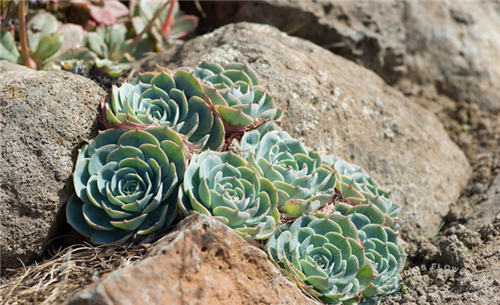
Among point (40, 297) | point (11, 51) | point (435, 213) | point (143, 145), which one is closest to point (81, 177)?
point (143, 145)

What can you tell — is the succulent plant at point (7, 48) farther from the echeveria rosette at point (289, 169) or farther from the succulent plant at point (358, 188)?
the succulent plant at point (358, 188)

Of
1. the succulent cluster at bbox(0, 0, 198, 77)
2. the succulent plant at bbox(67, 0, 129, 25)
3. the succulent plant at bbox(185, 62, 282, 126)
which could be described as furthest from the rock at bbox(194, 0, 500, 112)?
the succulent plant at bbox(185, 62, 282, 126)

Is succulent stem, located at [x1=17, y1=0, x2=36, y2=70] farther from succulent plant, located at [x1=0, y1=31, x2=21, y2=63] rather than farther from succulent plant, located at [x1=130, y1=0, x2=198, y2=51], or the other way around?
succulent plant, located at [x1=130, y1=0, x2=198, y2=51]

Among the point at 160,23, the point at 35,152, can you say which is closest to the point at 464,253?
the point at 35,152

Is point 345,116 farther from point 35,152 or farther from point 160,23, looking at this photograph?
point 35,152

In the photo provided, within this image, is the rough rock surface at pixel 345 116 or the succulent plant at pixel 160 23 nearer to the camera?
the rough rock surface at pixel 345 116

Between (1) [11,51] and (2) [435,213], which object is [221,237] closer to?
(2) [435,213]

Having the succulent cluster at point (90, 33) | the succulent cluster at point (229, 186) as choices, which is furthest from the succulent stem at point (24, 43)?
the succulent cluster at point (229, 186)
